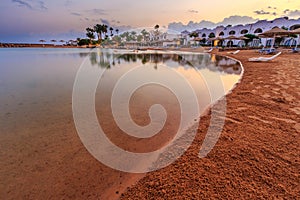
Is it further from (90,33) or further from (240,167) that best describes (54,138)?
(90,33)

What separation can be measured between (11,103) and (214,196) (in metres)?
6.76

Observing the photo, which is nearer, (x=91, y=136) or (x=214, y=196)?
(x=214, y=196)

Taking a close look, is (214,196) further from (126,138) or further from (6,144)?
(6,144)

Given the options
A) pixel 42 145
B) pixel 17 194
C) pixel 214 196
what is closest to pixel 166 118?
pixel 214 196

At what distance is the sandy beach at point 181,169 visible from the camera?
6.17 ft

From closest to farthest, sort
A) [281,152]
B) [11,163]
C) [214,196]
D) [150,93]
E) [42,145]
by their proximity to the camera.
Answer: [214,196] → [281,152] → [11,163] → [42,145] → [150,93]

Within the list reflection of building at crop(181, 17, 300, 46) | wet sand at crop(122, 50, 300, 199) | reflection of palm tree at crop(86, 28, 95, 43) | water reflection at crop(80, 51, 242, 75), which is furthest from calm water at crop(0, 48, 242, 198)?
reflection of palm tree at crop(86, 28, 95, 43)

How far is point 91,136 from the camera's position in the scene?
3412 millimetres

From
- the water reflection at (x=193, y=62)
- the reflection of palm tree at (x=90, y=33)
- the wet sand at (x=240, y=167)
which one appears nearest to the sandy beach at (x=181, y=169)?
the wet sand at (x=240, y=167)

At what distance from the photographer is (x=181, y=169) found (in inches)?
88.0

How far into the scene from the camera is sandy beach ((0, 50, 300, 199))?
74.1 inches

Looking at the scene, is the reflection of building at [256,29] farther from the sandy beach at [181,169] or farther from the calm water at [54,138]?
the sandy beach at [181,169]

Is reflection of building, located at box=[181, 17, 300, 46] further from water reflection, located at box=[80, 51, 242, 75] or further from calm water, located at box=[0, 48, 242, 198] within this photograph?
calm water, located at box=[0, 48, 242, 198]

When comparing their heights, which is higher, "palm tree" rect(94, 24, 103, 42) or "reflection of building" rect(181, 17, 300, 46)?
"palm tree" rect(94, 24, 103, 42)
